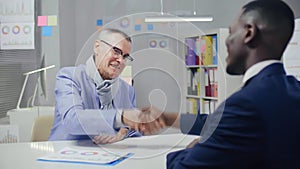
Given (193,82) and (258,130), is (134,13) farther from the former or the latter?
(258,130)

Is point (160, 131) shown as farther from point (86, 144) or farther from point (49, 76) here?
point (49, 76)

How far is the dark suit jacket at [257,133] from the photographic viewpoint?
0.88 metres

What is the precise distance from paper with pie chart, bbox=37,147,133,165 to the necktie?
407 mm

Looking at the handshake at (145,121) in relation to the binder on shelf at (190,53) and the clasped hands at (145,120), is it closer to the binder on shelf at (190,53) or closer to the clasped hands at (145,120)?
the clasped hands at (145,120)

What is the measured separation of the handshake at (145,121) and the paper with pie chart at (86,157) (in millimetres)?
144

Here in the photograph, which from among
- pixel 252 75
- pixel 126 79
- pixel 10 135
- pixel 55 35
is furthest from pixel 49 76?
pixel 252 75

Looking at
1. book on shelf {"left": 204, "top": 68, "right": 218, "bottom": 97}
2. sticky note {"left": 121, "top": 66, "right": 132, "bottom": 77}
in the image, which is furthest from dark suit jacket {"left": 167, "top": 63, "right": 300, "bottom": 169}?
book on shelf {"left": 204, "top": 68, "right": 218, "bottom": 97}

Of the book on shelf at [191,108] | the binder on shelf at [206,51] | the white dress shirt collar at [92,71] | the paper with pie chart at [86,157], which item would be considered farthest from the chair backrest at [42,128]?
the binder on shelf at [206,51]

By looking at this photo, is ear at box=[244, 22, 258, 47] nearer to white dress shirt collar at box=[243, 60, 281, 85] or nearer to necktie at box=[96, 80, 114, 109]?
white dress shirt collar at box=[243, 60, 281, 85]

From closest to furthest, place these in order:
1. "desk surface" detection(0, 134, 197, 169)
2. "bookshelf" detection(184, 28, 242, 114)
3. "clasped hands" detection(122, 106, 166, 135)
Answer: "desk surface" detection(0, 134, 197, 169)
"clasped hands" detection(122, 106, 166, 135)
"bookshelf" detection(184, 28, 242, 114)

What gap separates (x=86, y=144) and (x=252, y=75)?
0.74 m

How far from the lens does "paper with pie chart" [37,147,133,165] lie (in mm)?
1171

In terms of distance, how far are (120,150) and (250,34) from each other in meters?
0.63

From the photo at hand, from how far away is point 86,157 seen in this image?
3.99ft
